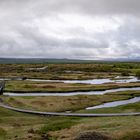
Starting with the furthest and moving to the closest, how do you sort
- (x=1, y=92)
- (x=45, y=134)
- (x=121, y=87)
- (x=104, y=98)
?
(x=121, y=87), (x=1, y=92), (x=104, y=98), (x=45, y=134)

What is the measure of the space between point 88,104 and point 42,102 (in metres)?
14.2

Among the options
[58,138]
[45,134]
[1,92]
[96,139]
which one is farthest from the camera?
[1,92]

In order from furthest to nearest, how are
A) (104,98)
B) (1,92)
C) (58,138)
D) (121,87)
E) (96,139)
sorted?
(121,87) < (1,92) < (104,98) < (58,138) < (96,139)

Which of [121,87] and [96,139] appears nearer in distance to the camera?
[96,139]

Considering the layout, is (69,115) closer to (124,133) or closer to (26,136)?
(26,136)

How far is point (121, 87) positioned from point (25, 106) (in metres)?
55.7

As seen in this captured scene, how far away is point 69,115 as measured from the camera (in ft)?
249

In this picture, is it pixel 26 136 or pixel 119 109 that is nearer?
pixel 26 136

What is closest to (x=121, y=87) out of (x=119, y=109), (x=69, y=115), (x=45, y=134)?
(x=119, y=109)

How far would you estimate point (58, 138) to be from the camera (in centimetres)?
4988

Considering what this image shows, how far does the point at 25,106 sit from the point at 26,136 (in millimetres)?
43632

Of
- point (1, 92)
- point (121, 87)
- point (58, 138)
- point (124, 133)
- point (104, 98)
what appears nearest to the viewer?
point (124, 133)

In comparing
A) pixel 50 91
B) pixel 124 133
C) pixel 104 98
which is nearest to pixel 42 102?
pixel 104 98

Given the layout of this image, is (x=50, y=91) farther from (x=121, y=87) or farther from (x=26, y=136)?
(x=26, y=136)
